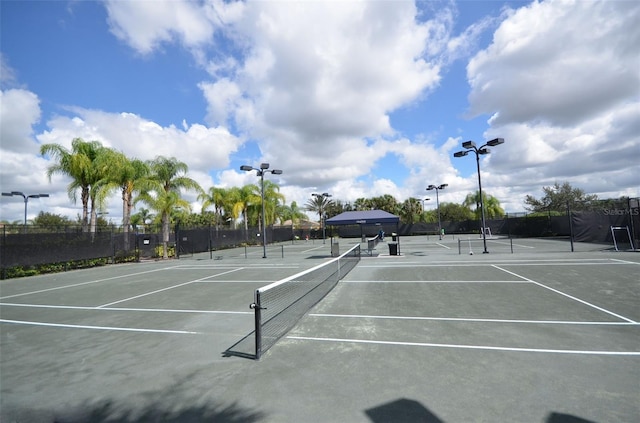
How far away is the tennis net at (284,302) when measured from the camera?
5.61m

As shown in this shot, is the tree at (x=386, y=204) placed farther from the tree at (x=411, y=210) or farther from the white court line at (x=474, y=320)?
the white court line at (x=474, y=320)

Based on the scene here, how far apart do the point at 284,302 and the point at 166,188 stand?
100 feet

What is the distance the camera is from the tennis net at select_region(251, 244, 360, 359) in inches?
221

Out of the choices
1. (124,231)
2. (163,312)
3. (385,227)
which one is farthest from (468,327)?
(385,227)

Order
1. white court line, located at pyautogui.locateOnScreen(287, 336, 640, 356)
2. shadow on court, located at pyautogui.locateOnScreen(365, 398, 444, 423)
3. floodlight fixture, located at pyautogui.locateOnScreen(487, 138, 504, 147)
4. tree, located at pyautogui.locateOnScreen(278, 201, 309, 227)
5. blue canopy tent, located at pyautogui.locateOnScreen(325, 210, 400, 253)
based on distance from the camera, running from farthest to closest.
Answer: tree, located at pyautogui.locateOnScreen(278, 201, 309, 227) < blue canopy tent, located at pyautogui.locateOnScreen(325, 210, 400, 253) < floodlight fixture, located at pyautogui.locateOnScreen(487, 138, 504, 147) < white court line, located at pyautogui.locateOnScreen(287, 336, 640, 356) < shadow on court, located at pyautogui.locateOnScreen(365, 398, 444, 423)

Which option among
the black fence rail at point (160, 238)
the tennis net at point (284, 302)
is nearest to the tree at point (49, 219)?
the black fence rail at point (160, 238)

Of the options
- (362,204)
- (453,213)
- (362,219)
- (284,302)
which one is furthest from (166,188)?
(453,213)

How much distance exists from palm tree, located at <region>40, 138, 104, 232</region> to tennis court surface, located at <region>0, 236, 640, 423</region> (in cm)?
1862

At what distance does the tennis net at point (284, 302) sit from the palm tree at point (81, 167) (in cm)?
2206

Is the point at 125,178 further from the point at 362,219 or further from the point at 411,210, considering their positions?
the point at 411,210

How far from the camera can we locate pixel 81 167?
25.4m

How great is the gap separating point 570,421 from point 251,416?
351cm

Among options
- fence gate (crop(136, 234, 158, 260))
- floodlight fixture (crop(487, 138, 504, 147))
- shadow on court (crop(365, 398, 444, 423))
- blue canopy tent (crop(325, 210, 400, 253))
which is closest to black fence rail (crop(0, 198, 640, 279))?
fence gate (crop(136, 234, 158, 260))

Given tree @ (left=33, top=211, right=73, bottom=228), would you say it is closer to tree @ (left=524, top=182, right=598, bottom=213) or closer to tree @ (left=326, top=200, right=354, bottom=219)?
tree @ (left=326, top=200, right=354, bottom=219)
